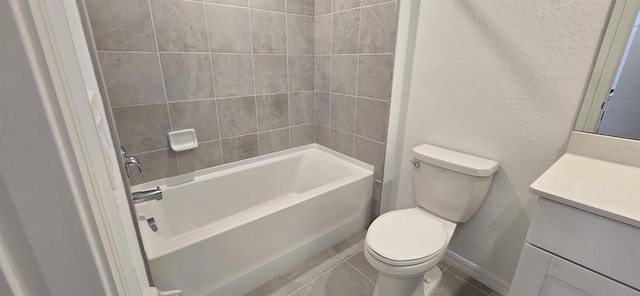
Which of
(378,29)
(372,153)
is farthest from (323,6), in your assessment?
(372,153)

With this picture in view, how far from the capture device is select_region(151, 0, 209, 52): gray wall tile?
1.50 meters

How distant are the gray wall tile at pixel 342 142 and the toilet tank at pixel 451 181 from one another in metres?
0.61

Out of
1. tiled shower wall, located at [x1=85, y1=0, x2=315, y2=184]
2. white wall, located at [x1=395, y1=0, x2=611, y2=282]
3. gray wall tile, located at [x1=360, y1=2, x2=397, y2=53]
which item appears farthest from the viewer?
gray wall tile, located at [x1=360, y1=2, x2=397, y2=53]

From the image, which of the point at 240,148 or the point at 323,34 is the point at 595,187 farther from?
the point at 240,148

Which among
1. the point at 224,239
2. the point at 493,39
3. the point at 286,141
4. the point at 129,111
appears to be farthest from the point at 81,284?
the point at 286,141

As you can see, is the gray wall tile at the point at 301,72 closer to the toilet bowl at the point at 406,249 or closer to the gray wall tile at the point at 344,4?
the gray wall tile at the point at 344,4

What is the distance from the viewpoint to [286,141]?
2250 millimetres

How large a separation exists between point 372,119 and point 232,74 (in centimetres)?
100

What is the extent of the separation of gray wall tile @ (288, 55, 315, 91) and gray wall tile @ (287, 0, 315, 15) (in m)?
0.32

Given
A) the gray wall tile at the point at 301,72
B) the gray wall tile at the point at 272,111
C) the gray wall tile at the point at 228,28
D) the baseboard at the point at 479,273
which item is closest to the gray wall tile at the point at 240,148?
the gray wall tile at the point at 272,111

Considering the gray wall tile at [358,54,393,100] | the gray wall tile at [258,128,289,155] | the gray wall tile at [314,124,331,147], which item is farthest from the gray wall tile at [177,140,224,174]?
the gray wall tile at [358,54,393,100]

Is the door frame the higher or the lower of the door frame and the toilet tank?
the higher

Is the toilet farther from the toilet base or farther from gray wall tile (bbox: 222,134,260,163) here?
gray wall tile (bbox: 222,134,260,163)

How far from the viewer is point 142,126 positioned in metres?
1.59
